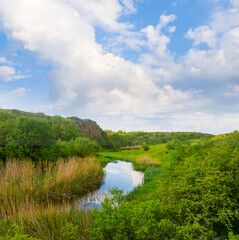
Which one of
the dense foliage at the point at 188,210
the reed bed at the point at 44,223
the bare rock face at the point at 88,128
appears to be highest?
the bare rock face at the point at 88,128

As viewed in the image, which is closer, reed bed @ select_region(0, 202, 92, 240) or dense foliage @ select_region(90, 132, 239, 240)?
dense foliage @ select_region(90, 132, 239, 240)

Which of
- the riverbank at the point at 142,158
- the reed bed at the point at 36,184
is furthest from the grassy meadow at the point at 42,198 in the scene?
the riverbank at the point at 142,158

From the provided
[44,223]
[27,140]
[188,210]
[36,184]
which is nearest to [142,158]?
[27,140]

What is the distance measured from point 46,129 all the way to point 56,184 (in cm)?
517

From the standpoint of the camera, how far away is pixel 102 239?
138 inches

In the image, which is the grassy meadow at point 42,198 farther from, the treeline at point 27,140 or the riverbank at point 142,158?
the riverbank at point 142,158

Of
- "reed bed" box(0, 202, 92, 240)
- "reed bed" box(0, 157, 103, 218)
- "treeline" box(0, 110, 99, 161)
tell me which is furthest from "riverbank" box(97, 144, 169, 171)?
"reed bed" box(0, 202, 92, 240)

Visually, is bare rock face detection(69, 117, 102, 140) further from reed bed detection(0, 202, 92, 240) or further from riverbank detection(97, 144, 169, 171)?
reed bed detection(0, 202, 92, 240)

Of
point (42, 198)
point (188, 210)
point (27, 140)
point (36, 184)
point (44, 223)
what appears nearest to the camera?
point (188, 210)

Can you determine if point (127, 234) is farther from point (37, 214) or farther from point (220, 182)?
point (37, 214)

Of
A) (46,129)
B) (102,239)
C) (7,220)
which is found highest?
(46,129)

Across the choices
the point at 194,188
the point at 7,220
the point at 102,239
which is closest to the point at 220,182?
the point at 194,188

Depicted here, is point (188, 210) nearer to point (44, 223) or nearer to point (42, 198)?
point (44, 223)

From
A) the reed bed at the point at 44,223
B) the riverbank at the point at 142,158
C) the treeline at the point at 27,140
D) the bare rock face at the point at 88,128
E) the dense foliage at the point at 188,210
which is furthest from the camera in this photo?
the bare rock face at the point at 88,128
